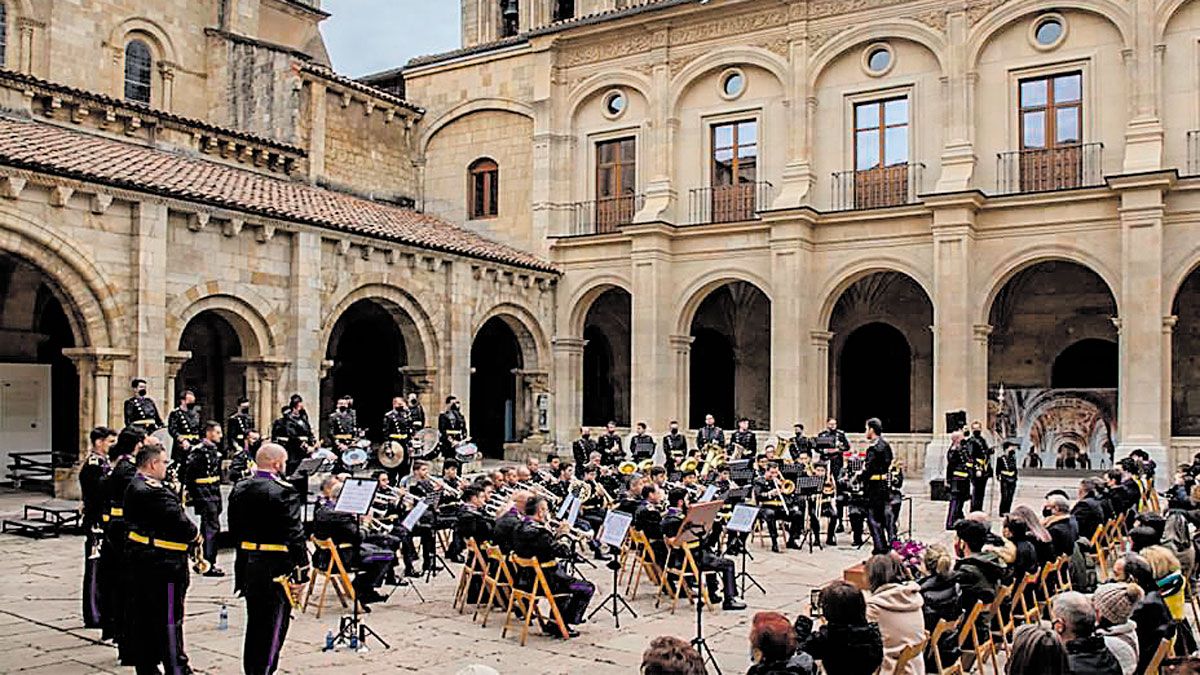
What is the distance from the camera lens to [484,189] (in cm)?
2731

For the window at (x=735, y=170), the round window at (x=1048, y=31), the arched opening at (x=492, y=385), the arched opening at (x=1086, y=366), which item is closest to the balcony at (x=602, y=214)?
the window at (x=735, y=170)

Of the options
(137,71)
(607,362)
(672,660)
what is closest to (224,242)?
(137,71)

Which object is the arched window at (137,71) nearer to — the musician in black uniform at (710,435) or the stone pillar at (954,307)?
the musician in black uniform at (710,435)

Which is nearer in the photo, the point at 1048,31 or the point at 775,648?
the point at 775,648

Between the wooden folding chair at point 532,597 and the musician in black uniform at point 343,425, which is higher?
the musician in black uniform at point 343,425

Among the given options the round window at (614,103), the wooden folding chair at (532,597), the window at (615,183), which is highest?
the round window at (614,103)

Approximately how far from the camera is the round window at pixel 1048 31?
20750mm

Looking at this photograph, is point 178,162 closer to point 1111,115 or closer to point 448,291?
point 448,291

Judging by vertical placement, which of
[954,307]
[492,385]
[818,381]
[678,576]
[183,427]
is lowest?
[678,576]

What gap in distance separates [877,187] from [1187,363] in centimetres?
745

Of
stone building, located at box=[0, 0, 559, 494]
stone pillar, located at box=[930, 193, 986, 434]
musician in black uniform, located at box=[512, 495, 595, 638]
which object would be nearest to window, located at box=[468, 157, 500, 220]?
Result: stone building, located at box=[0, 0, 559, 494]

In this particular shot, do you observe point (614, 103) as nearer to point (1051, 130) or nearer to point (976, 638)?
point (1051, 130)

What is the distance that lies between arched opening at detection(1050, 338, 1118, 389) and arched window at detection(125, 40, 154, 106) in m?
20.9

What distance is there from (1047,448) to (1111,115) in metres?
6.58
